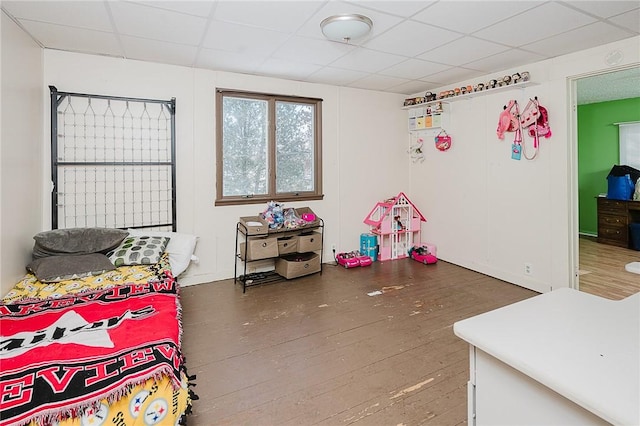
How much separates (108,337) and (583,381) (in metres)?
1.97

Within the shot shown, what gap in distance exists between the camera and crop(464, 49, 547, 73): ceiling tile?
3.48m

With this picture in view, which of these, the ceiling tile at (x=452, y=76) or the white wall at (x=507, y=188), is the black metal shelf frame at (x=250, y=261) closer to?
the white wall at (x=507, y=188)

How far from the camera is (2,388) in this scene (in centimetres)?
133

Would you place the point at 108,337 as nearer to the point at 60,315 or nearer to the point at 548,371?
the point at 60,315

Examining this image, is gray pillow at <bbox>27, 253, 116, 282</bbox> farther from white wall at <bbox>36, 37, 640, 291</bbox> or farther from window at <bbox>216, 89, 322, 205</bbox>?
window at <bbox>216, 89, 322, 205</bbox>

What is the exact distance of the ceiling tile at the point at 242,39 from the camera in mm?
2795

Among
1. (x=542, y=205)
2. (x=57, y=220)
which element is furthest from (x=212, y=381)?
(x=542, y=205)

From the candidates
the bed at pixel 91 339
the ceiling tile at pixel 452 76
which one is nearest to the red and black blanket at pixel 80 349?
the bed at pixel 91 339

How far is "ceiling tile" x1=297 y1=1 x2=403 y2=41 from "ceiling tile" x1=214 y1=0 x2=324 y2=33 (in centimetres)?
6

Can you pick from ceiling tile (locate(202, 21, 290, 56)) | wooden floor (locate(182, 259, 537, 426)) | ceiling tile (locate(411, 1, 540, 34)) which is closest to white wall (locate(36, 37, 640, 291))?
wooden floor (locate(182, 259, 537, 426))

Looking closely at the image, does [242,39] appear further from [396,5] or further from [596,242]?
[596,242]

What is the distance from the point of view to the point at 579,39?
307cm

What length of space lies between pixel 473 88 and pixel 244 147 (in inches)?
117

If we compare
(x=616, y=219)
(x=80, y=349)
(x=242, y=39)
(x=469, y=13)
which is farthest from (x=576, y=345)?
(x=616, y=219)
